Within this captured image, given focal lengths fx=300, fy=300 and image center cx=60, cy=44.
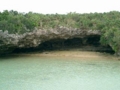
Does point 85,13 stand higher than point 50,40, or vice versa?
point 85,13

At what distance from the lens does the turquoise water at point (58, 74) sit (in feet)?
41.4

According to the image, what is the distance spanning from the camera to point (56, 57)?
19859 mm

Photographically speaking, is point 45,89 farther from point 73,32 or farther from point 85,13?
point 85,13

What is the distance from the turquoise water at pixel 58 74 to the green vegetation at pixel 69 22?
194 cm

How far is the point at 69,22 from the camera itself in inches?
808

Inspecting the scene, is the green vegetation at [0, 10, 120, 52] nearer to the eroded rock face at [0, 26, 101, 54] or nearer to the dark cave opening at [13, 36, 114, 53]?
the eroded rock face at [0, 26, 101, 54]

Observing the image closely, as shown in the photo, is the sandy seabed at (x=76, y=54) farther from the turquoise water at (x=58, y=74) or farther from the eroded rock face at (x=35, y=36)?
the turquoise water at (x=58, y=74)

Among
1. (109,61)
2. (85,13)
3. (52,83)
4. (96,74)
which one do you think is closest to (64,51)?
(85,13)

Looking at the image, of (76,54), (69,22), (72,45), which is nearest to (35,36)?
(69,22)

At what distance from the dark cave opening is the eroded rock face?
135 cm

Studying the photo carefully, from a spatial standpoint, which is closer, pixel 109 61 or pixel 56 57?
pixel 109 61

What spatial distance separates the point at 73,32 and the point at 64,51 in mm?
1981

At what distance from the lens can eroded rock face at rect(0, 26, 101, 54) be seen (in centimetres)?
1897

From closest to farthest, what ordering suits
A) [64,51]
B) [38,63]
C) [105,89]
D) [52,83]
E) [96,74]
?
1. [105,89]
2. [52,83]
3. [96,74]
4. [38,63]
5. [64,51]
